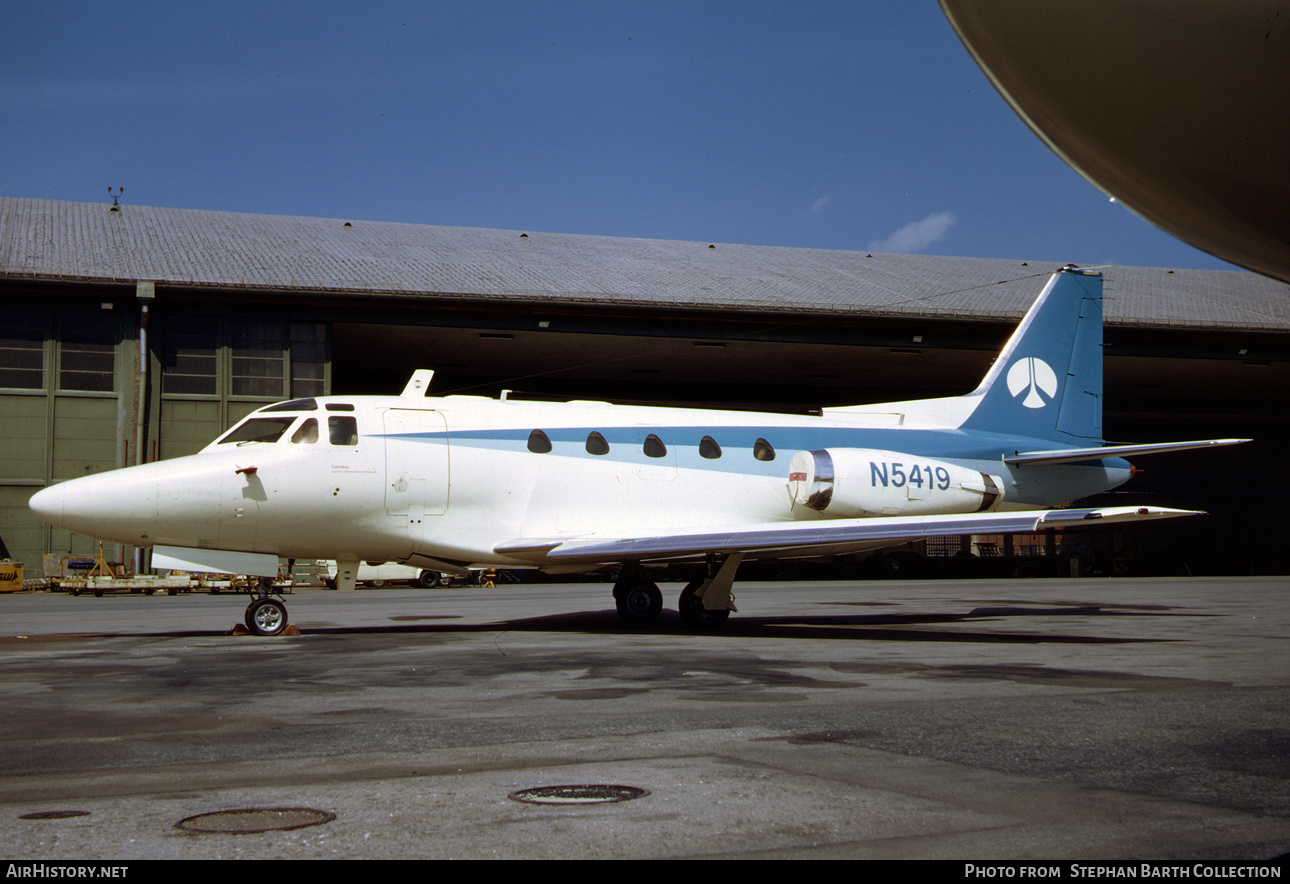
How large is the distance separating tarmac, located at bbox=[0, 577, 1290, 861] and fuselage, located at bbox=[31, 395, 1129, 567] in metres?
1.58

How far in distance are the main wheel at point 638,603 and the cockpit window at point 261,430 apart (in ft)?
16.8

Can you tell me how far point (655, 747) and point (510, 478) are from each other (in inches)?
352

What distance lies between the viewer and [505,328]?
105ft

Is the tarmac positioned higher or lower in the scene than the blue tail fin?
lower

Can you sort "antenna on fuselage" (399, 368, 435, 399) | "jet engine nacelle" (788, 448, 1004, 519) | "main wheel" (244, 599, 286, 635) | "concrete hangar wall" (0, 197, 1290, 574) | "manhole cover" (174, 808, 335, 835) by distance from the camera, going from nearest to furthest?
"manhole cover" (174, 808, 335, 835)
"main wheel" (244, 599, 286, 635)
"antenna on fuselage" (399, 368, 435, 399)
"jet engine nacelle" (788, 448, 1004, 519)
"concrete hangar wall" (0, 197, 1290, 574)

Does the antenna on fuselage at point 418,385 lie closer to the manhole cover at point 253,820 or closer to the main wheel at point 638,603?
the main wheel at point 638,603

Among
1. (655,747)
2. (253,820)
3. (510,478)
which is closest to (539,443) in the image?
(510,478)

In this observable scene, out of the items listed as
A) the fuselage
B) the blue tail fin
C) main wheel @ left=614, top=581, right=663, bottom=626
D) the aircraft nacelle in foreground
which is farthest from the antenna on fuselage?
the blue tail fin

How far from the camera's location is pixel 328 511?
516 inches

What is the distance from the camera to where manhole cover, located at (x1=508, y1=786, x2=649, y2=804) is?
4.27 m

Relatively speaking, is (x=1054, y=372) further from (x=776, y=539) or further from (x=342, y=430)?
(x=342, y=430)

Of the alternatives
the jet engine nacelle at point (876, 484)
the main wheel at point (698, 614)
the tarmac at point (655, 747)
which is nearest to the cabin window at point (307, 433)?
the tarmac at point (655, 747)

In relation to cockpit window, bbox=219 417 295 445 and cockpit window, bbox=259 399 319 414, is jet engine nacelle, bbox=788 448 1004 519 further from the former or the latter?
cockpit window, bbox=219 417 295 445

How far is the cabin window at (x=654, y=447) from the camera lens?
15258 millimetres
